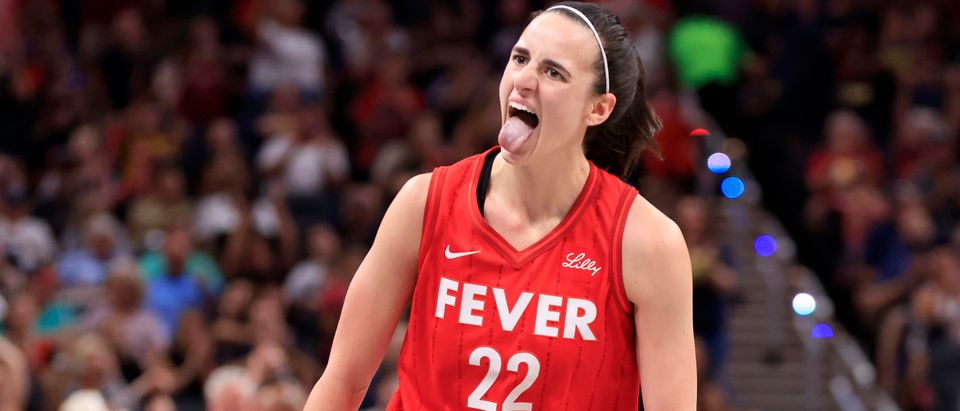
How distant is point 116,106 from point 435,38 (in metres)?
2.65

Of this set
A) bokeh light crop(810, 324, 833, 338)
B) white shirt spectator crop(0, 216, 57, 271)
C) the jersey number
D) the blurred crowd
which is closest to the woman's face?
the jersey number

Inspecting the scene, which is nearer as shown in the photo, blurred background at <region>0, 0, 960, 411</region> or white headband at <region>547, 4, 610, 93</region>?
white headband at <region>547, 4, 610, 93</region>

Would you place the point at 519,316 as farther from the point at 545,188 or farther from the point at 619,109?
the point at 619,109

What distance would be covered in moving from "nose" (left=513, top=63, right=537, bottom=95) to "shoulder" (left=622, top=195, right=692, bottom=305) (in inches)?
16.3

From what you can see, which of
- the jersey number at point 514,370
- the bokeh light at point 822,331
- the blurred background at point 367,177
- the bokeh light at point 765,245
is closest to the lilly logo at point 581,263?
the jersey number at point 514,370

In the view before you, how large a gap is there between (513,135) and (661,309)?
1.74 ft

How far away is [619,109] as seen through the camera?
3502 mm

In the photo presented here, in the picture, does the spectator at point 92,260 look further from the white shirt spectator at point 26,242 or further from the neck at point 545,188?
the neck at point 545,188

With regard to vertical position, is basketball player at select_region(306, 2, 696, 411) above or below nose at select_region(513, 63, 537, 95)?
below

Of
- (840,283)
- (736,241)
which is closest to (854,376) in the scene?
(840,283)

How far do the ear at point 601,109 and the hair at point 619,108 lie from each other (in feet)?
0.06

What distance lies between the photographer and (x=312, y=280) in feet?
31.0

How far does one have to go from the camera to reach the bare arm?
329 cm

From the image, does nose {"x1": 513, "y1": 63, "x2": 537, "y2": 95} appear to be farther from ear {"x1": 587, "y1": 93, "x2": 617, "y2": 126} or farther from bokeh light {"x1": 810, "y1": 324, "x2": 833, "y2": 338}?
bokeh light {"x1": 810, "y1": 324, "x2": 833, "y2": 338}
